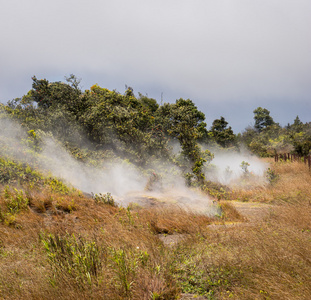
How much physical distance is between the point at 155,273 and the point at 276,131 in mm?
41198

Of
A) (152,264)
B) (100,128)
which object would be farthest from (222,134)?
(152,264)

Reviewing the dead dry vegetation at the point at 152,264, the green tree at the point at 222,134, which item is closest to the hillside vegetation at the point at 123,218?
the dead dry vegetation at the point at 152,264

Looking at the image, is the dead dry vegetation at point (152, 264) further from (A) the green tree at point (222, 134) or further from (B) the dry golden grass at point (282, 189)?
(A) the green tree at point (222, 134)

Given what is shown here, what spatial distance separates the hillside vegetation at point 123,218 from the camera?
260 cm

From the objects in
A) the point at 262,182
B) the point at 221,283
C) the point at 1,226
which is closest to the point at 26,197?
the point at 1,226

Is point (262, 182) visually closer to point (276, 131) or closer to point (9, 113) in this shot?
point (9, 113)

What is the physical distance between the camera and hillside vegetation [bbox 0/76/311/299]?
8.54 ft

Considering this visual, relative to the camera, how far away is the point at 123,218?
5504 millimetres

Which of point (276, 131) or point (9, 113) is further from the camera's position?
point (276, 131)

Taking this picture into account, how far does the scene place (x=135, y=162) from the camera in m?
14.9

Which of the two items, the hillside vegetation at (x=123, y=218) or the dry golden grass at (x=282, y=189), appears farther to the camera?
the dry golden grass at (x=282, y=189)

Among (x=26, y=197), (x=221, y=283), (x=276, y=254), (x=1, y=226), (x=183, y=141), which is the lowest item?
(x=221, y=283)

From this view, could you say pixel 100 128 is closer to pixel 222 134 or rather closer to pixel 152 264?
pixel 152 264

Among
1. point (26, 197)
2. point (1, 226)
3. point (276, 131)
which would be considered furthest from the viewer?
point (276, 131)
